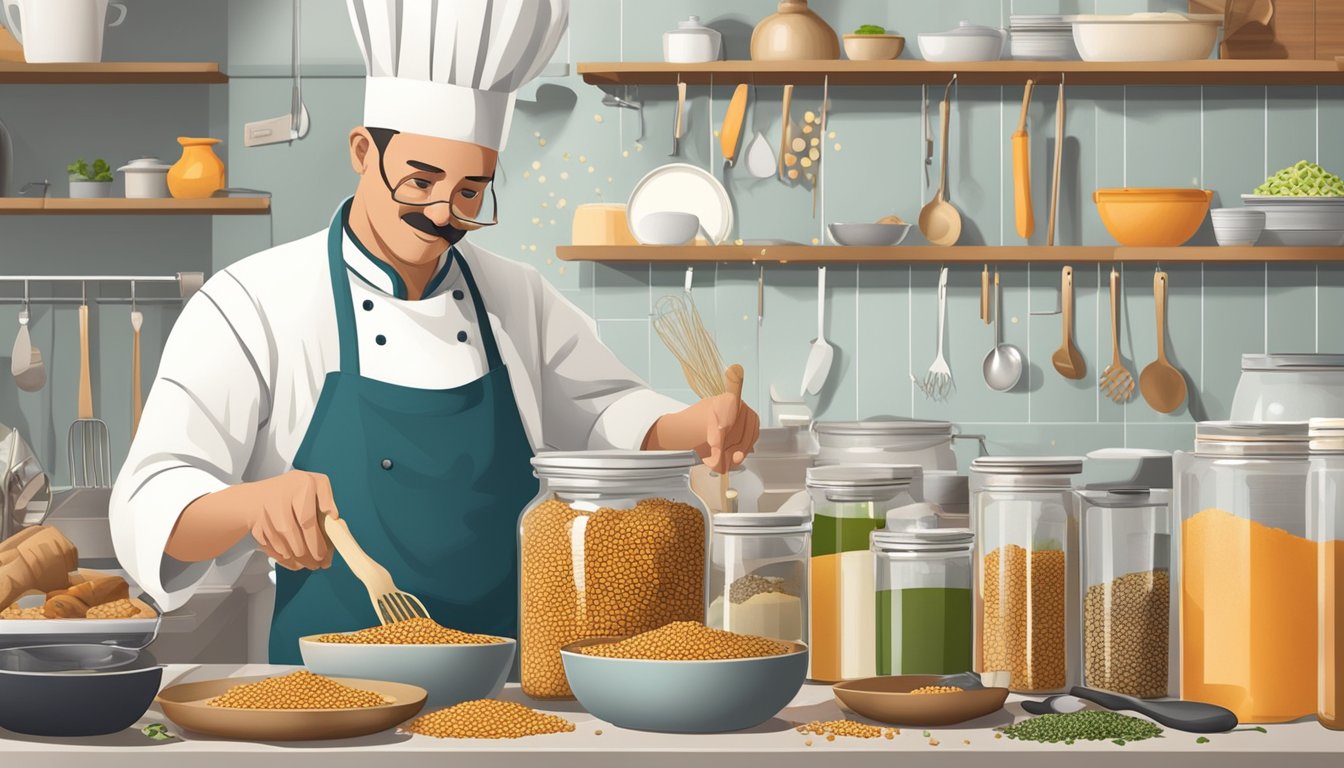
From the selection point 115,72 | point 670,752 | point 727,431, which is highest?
point 115,72

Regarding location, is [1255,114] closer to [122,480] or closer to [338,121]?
[338,121]

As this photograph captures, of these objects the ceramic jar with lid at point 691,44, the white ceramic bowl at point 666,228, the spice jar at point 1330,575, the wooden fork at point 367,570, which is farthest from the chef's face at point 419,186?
the ceramic jar with lid at point 691,44

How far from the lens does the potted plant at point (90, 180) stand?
3230 millimetres

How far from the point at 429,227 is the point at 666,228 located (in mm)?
1512

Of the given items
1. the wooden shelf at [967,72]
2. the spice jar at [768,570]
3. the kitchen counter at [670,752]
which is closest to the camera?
the kitchen counter at [670,752]

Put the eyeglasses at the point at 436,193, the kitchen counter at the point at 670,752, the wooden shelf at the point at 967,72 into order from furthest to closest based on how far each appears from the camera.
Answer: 1. the wooden shelf at the point at 967,72
2. the eyeglasses at the point at 436,193
3. the kitchen counter at the point at 670,752

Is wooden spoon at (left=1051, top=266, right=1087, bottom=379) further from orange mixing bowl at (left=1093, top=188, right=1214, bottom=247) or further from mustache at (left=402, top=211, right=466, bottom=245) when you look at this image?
mustache at (left=402, top=211, right=466, bottom=245)

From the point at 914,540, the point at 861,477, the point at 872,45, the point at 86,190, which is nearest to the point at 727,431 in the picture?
the point at 861,477

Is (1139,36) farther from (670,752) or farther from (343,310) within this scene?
(670,752)

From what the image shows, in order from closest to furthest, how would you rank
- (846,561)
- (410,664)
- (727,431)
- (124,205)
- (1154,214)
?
1. (410,664)
2. (846,561)
3. (727,431)
4. (124,205)
5. (1154,214)

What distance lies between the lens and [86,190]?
323 cm

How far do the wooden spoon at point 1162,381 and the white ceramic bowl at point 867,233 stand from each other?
663mm

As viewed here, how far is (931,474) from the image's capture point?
8.30 ft

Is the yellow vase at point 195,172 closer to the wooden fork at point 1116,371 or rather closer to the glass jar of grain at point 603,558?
the wooden fork at point 1116,371
